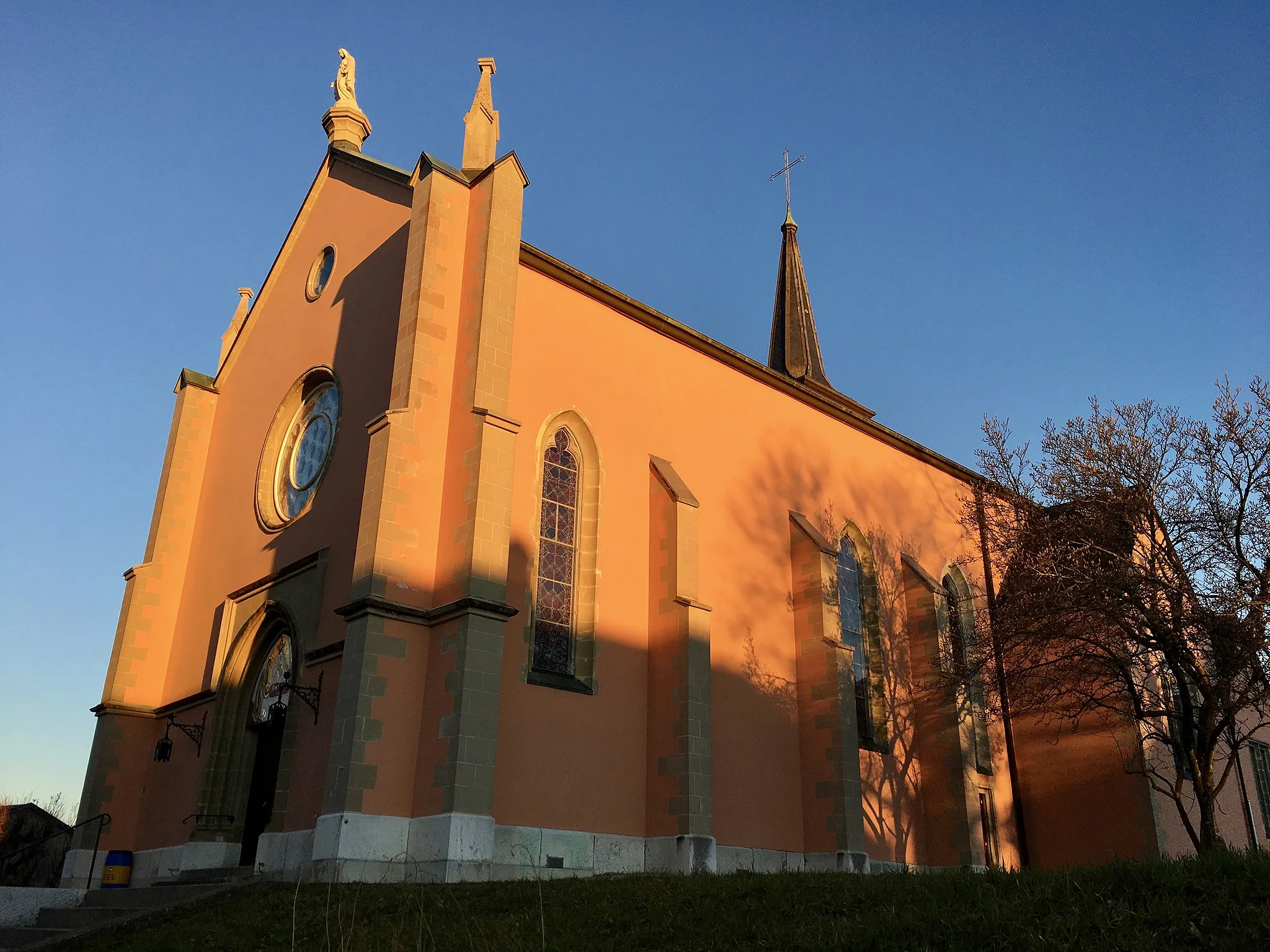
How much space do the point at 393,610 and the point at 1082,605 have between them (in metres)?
10.1

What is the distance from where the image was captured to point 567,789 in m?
14.5

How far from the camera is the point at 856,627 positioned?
20.9 m

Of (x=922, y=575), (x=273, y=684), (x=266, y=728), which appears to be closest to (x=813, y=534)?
(x=922, y=575)

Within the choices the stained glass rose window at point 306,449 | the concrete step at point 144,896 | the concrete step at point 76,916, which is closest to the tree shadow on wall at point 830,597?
the stained glass rose window at point 306,449

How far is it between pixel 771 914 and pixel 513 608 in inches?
258

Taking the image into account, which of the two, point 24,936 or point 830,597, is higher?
point 830,597

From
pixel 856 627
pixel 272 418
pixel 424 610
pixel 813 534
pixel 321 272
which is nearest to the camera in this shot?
pixel 424 610

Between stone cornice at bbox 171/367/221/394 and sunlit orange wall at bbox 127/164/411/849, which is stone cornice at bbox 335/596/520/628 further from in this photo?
stone cornice at bbox 171/367/221/394

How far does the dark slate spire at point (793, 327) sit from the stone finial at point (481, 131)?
611 inches

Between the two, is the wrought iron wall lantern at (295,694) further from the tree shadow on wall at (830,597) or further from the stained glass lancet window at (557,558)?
the tree shadow on wall at (830,597)

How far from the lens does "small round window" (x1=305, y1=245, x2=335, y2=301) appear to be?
20.0 metres

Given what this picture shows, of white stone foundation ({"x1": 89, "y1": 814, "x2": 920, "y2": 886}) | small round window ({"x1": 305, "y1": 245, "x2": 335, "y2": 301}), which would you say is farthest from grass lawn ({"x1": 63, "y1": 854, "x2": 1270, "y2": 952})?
small round window ({"x1": 305, "y1": 245, "x2": 335, "y2": 301})

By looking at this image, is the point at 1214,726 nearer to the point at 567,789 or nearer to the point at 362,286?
the point at 567,789

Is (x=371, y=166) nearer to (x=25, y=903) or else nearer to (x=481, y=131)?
(x=481, y=131)
